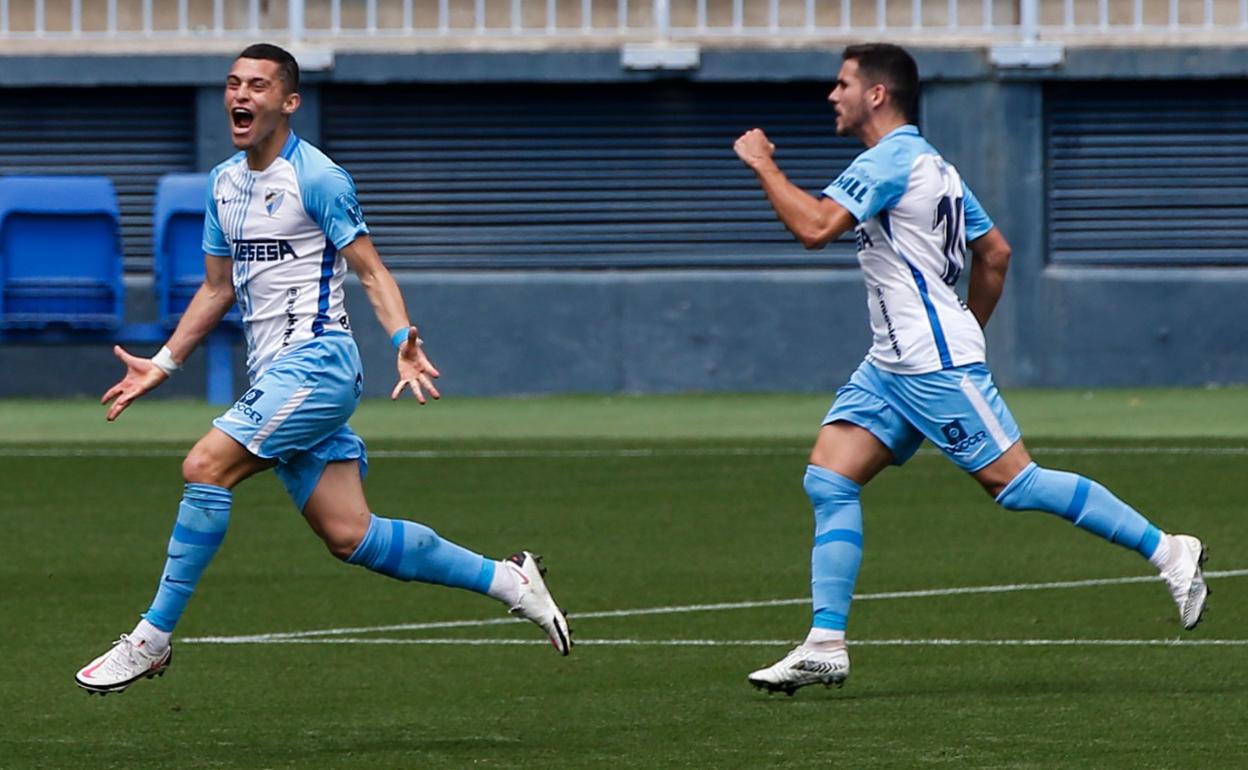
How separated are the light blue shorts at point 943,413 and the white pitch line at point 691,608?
2.01m

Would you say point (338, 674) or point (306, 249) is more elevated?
point (306, 249)

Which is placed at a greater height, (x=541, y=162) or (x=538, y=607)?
(x=541, y=162)

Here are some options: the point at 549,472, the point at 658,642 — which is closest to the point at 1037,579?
the point at 658,642

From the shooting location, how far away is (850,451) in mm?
8125

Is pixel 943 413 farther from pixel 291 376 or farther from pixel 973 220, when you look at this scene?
pixel 291 376

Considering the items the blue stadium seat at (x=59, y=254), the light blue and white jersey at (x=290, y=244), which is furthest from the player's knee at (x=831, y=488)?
the blue stadium seat at (x=59, y=254)

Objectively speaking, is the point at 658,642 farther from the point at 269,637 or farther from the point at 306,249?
the point at 306,249

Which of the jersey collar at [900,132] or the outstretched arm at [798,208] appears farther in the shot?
the jersey collar at [900,132]

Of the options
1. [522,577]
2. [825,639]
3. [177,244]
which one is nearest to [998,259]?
[825,639]

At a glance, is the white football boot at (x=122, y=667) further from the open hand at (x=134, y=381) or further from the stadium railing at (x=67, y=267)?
the stadium railing at (x=67, y=267)

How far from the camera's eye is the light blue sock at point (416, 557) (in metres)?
7.82

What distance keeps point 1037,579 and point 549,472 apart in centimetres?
528

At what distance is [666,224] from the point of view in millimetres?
23156

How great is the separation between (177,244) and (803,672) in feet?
47.8
